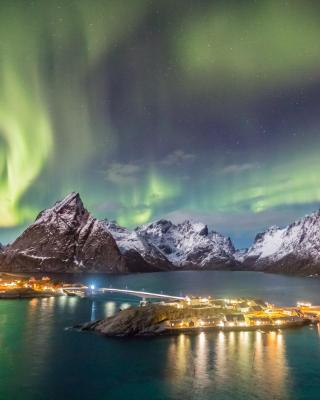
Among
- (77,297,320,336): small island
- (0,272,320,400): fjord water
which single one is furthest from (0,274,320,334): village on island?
(0,272,320,400): fjord water

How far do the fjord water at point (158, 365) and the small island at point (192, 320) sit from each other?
3.78m

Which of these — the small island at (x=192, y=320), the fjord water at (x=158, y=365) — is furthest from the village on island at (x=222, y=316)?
the fjord water at (x=158, y=365)

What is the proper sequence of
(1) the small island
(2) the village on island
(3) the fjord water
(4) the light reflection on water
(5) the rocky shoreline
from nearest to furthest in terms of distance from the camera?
(3) the fjord water → (4) the light reflection on water → (5) the rocky shoreline → (1) the small island → (2) the village on island

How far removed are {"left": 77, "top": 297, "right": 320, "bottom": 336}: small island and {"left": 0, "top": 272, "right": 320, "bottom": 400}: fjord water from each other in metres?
3.78

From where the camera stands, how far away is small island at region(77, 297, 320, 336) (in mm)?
103250

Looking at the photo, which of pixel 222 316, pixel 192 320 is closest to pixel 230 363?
pixel 192 320

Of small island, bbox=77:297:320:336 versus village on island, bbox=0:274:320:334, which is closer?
small island, bbox=77:297:320:336

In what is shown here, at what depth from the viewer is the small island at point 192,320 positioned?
103 m

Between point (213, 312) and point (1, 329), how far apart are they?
199ft

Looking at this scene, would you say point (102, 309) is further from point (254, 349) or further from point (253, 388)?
point (253, 388)

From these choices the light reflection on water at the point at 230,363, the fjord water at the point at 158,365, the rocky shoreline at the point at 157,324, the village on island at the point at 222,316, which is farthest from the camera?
the village on island at the point at 222,316

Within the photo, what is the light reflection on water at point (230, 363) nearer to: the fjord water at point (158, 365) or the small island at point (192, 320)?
the fjord water at point (158, 365)

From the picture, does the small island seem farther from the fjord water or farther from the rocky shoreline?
the fjord water

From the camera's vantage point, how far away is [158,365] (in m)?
79.2
